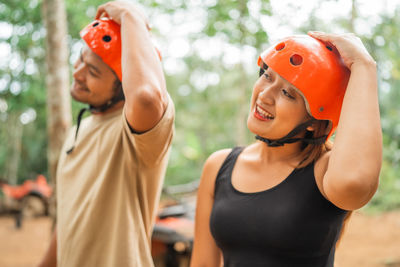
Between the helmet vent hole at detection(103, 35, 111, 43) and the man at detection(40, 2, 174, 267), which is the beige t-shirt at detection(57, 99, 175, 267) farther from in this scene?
the helmet vent hole at detection(103, 35, 111, 43)

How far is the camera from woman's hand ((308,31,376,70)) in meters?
1.30

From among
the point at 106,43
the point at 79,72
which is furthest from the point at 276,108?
the point at 79,72

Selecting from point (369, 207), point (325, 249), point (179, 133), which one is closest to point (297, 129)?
point (325, 249)

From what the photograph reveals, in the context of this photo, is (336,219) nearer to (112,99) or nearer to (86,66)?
(112,99)

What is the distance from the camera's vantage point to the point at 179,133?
16.9 meters

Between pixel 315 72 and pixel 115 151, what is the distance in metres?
0.92

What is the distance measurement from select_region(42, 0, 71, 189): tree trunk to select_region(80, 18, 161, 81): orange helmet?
7.04 ft

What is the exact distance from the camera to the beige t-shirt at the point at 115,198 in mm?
1512

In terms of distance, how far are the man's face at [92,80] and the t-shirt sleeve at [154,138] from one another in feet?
1.16

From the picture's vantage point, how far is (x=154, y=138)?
141cm

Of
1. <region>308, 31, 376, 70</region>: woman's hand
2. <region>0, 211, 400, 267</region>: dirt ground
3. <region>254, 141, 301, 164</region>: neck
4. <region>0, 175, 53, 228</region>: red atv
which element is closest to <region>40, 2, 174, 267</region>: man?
<region>254, 141, 301, 164</region>: neck

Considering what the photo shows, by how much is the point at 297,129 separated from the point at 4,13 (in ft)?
28.6

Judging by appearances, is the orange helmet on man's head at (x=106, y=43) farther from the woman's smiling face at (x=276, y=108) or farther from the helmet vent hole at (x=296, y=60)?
the helmet vent hole at (x=296, y=60)

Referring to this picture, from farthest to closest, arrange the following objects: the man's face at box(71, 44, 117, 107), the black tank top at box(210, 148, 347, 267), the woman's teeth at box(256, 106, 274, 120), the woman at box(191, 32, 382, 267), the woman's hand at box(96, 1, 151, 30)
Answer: the man's face at box(71, 44, 117, 107) → the woman's hand at box(96, 1, 151, 30) → the woman's teeth at box(256, 106, 274, 120) → the black tank top at box(210, 148, 347, 267) → the woman at box(191, 32, 382, 267)
